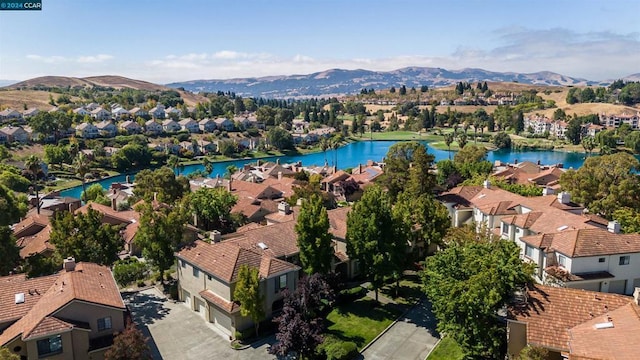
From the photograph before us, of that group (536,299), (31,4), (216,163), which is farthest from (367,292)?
(216,163)

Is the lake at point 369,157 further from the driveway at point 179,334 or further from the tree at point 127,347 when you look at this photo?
the tree at point 127,347

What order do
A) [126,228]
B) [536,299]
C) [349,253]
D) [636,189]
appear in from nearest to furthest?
[536,299] → [349,253] → [636,189] → [126,228]

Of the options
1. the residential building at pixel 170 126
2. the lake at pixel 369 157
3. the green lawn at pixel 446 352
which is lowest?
the lake at pixel 369 157

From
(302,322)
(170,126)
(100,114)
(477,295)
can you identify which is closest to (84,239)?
(302,322)

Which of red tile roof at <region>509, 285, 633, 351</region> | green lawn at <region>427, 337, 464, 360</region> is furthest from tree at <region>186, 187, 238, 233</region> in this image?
red tile roof at <region>509, 285, 633, 351</region>

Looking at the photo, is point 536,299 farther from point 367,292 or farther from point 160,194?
point 160,194

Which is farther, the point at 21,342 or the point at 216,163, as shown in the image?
the point at 216,163

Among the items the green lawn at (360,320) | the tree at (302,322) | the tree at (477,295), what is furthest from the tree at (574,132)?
the tree at (302,322)

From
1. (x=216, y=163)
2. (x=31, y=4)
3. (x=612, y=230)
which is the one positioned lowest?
(x=216, y=163)
